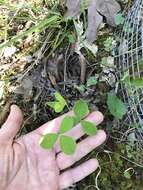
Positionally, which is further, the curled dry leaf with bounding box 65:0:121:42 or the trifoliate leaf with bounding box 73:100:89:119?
the curled dry leaf with bounding box 65:0:121:42

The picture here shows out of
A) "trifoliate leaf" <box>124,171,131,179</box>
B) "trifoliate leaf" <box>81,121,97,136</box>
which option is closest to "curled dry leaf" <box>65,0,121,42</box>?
"trifoliate leaf" <box>81,121,97,136</box>

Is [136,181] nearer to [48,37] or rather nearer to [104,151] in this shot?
[104,151]

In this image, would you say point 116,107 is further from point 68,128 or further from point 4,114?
point 4,114

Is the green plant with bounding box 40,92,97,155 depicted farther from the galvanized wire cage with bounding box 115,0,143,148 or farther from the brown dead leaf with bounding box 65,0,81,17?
the brown dead leaf with bounding box 65,0,81,17

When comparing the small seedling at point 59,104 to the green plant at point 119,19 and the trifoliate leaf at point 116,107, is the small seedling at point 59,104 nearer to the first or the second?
the trifoliate leaf at point 116,107

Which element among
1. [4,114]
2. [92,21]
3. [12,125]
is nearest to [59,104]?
[12,125]

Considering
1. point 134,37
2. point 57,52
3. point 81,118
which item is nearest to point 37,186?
point 81,118
